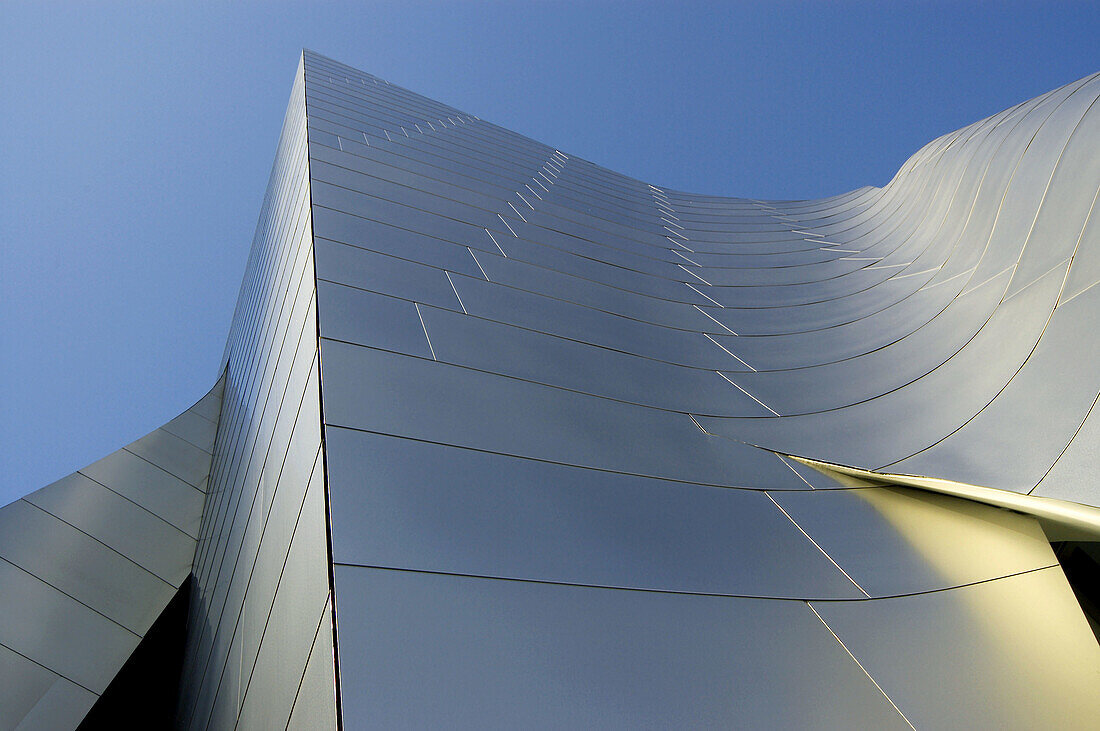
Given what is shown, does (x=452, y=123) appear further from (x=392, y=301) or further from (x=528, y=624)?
(x=528, y=624)

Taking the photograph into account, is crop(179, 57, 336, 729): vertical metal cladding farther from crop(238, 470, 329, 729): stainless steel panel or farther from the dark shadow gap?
the dark shadow gap

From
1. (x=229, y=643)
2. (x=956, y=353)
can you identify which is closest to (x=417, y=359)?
(x=229, y=643)

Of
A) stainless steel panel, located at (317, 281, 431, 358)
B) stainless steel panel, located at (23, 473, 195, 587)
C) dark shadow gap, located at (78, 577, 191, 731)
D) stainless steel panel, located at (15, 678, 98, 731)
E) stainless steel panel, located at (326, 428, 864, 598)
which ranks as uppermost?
stainless steel panel, located at (317, 281, 431, 358)

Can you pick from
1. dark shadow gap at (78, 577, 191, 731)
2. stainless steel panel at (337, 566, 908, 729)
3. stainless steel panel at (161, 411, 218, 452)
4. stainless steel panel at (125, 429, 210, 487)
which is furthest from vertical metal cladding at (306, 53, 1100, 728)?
stainless steel panel at (161, 411, 218, 452)

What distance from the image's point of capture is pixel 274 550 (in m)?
4.50

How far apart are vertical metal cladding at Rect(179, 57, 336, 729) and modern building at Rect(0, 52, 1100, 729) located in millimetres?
44

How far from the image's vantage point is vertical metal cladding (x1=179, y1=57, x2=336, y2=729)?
3306 mm

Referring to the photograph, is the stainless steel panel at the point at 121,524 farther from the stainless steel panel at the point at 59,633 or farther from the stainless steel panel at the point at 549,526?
the stainless steel panel at the point at 549,526

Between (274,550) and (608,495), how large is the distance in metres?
2.10

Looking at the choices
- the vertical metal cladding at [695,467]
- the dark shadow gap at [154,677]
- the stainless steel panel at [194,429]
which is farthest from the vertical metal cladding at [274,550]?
the stainless steel panel at [194,429]

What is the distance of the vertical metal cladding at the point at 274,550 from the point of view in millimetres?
3306

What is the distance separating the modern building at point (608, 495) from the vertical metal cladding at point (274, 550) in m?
0.04

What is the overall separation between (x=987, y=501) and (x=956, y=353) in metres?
2.32

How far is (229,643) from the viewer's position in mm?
5660
